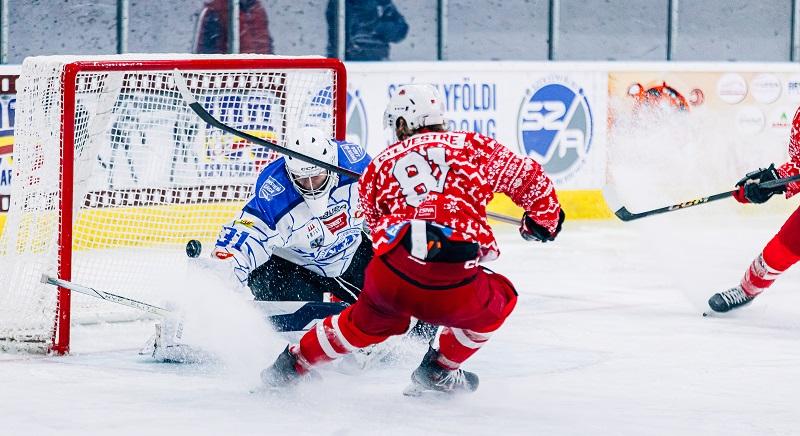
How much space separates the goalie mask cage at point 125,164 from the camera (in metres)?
4.44

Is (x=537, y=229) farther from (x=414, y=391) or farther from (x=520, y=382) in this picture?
(x=520, y=382)

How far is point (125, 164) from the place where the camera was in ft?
16.8

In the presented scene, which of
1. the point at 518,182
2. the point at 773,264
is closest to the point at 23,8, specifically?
the point at 773,264

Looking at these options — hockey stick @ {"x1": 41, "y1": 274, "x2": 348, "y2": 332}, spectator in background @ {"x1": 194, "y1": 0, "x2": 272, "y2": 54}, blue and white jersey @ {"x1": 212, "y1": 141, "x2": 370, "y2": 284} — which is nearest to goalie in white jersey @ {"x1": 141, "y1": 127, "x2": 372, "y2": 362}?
blue and white jersey @ {"x1": 212, "y1": 141, "x2": 370, "y2": 284}

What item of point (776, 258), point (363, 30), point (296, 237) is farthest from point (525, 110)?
point (296, 237)

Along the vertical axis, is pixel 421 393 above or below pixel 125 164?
below

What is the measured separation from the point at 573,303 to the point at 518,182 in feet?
7.25

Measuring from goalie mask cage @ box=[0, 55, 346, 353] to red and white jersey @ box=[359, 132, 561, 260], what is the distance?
123 cm

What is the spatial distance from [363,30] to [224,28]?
766mm

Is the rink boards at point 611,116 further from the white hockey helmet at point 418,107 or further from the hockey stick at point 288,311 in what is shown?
the white hockey helmet at point 418,107

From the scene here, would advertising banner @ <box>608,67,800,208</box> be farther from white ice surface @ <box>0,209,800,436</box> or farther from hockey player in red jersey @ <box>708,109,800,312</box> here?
hockey player in red jersey @ <box>708,109,800,312</box>

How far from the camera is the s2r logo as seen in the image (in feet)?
26.0

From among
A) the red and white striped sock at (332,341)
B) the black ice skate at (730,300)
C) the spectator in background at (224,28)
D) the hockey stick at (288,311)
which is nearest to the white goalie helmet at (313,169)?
the hockey stick at (288,311)

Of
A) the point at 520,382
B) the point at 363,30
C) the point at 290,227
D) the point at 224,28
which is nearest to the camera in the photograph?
the point at 520,382
